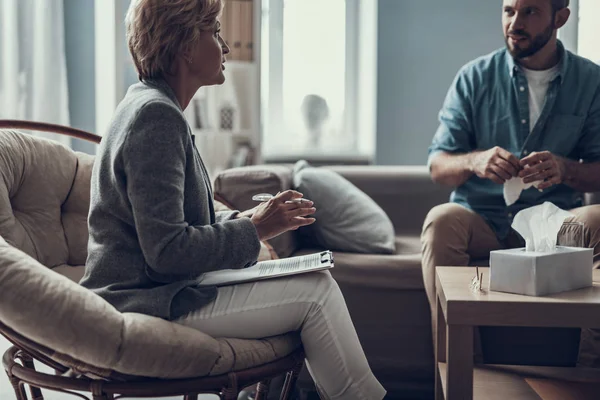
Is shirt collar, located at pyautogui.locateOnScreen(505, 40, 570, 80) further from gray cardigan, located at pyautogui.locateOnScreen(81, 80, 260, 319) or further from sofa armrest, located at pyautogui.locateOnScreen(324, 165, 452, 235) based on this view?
gray cardigan, located at pyautogui.locateOnScreen(81, 80, 260, 319)

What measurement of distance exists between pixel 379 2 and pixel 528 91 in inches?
70.1

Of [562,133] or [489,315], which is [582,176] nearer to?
[562,133]

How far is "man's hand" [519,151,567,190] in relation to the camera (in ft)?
7.04

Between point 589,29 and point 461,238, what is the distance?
1770 mm

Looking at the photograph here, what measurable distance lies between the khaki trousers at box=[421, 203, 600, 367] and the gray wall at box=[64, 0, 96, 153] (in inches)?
88.7

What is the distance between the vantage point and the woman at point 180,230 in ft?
4.15

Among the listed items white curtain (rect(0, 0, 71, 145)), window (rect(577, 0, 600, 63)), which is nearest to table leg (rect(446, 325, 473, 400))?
window (rect(577, 0, 600, 63))

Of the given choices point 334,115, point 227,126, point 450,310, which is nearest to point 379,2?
point 334,115

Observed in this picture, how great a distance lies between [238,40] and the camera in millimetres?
3832

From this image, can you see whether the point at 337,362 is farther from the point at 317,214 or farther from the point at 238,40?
the point at 238,40

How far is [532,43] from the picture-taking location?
8.10ft

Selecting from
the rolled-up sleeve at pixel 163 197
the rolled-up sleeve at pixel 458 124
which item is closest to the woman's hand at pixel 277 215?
the rolled-up sleeve at pixel 163 197

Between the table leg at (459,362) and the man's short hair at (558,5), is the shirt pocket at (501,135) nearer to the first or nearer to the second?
the man's short hair at (558,5)

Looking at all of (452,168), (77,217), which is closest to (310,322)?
(77,217)
